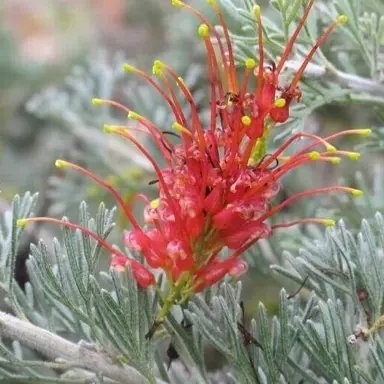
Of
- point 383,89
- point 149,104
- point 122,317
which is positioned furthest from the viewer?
point 149,104

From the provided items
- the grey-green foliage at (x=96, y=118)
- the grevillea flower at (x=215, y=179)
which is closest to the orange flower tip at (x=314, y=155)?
the grevillea flower at (x=215, y=179)

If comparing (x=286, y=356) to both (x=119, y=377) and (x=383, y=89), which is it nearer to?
(x=119, y=377)

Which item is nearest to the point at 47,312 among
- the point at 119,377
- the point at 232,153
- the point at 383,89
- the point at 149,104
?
the point at 119,377

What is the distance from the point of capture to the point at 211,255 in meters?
0.51

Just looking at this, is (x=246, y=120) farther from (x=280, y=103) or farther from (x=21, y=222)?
(x=21, y=222)

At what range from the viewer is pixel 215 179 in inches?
19.2

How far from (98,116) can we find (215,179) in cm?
60

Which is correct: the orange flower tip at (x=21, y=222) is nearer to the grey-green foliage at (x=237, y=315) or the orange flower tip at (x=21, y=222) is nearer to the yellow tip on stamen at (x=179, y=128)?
the grey-green foliage at (x=237, y=315)

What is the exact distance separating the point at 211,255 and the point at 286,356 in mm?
84

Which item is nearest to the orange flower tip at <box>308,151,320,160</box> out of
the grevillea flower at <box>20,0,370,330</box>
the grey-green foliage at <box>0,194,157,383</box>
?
the grevillea flower at <box>20,0,370,330</box>

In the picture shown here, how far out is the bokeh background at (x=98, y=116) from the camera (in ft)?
3.18

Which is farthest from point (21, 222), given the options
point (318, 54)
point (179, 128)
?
point (318, 54)

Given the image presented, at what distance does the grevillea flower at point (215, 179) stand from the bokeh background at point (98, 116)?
0.60 feet

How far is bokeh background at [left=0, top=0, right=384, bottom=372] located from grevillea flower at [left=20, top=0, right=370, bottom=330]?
7.2 inches
